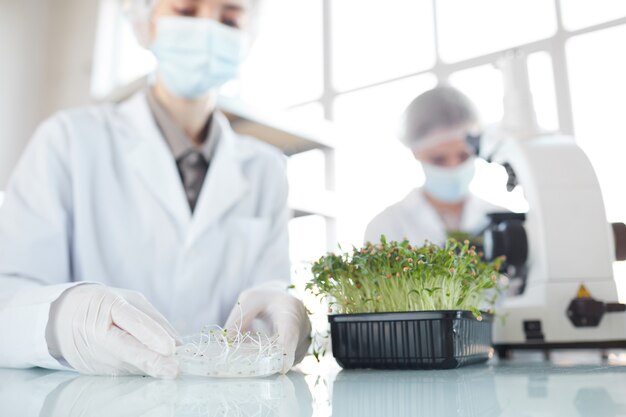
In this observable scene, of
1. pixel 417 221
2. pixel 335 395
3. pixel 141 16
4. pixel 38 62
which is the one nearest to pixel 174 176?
pixel 141 16

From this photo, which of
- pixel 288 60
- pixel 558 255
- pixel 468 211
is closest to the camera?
pixel 558 255

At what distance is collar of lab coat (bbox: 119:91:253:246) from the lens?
1387 millimetres

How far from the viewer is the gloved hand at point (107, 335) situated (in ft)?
2.19

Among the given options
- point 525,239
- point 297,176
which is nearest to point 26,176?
point 525,239

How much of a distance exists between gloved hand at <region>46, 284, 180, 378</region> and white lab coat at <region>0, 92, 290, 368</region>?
1.33 ft

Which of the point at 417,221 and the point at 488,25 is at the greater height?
the point at 488,25

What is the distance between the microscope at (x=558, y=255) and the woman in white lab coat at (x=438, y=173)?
274 millimetres

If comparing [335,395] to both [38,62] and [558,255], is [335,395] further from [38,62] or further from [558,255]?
[38,62]

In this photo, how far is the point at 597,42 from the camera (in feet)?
6.97

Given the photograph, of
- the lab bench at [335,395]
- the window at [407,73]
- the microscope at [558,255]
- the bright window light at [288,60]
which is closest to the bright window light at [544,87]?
the window at [407,73]

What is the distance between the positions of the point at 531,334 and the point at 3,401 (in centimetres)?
90

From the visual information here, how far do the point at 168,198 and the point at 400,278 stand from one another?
2.57 feet

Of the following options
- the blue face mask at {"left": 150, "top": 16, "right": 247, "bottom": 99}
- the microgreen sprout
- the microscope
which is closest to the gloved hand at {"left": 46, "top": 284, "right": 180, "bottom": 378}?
the microgreen sprout

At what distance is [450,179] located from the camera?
5.06 ft
